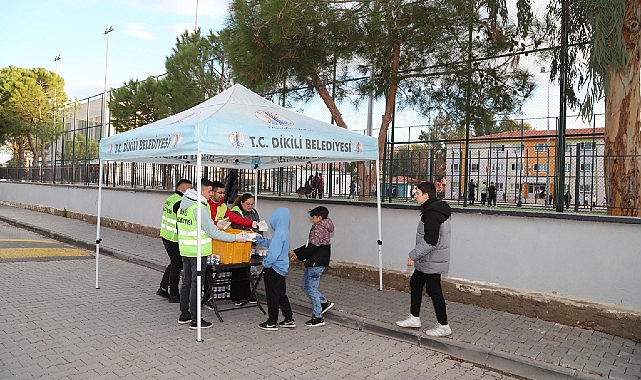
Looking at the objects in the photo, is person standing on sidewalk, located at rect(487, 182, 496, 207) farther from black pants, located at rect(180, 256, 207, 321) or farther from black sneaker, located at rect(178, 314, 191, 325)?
black sneaker, located at rect(178, 314, 191, 325)

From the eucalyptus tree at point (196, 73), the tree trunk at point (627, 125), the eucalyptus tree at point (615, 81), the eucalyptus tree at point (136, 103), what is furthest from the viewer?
the eucalyptus tree at point (136, 103)

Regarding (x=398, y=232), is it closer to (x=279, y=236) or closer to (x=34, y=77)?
(x=279, y=236)

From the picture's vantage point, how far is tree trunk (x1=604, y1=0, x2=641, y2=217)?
634cm

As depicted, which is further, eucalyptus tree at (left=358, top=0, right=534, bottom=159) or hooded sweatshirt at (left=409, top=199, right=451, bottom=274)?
eucalyptus tree at (left=358, top=0, right=534, bottom=159)

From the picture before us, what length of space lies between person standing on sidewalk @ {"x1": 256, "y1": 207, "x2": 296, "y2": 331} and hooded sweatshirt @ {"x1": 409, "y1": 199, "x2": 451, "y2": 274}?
1.55 m

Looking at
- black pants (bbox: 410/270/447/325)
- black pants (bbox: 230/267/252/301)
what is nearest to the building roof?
black pants (bbox: 410/270/447/325)

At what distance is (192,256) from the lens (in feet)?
19.7

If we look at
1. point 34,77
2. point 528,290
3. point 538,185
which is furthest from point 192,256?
point 34,77

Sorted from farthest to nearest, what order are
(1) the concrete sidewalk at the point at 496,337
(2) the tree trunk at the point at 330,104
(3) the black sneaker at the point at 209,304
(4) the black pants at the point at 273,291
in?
(2) the tree trunk at the point at 330,104 → (3) the black sneaker at the point at 209,304 → (4) the black pants at the point at 273,291 → (1) the concrete sidewalk at the point at 496,337

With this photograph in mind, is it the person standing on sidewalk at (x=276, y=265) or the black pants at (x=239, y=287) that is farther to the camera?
the black pants at (x=239, y=287)

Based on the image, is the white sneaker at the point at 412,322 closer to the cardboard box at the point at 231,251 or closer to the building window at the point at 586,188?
the cardboard box at the point at 231,251

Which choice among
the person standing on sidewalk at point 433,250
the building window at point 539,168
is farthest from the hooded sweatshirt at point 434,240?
the building window at point 539,168

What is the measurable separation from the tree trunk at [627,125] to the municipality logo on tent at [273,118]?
436 centimetres

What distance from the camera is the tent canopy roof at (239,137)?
5879 mm
